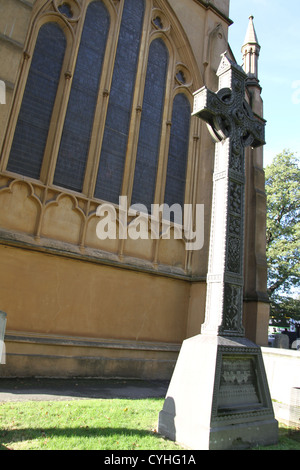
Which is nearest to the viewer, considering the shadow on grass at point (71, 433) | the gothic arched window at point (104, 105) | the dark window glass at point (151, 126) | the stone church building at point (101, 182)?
the shadow on grass at point (71, 433)


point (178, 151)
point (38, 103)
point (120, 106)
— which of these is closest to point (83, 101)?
point (120, 106)

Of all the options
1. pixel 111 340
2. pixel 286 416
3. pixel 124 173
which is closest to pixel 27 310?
pixel 111 340

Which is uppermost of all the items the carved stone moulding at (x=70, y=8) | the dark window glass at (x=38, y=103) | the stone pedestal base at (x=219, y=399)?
the carved stone moulding at (x=70, y=8)

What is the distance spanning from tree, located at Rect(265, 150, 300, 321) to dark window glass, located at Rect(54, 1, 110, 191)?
17.3 metres

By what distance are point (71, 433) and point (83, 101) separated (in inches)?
319

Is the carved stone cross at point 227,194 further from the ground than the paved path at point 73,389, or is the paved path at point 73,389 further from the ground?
the carved stone cross at point 227,194

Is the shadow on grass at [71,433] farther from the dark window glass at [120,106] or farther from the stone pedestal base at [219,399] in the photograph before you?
the dark window glass at [120,106]

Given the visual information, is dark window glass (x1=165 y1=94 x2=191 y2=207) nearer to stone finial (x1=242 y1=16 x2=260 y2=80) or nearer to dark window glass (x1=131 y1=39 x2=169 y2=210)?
dark window glass (x1=131 y1=39 x2=169 y2=210)

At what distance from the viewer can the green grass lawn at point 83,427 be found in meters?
3.46

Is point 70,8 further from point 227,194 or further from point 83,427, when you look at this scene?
point 83,427

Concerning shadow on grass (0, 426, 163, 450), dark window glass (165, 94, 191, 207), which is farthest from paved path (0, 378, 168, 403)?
dark window glass (165, 94, 191, 207)

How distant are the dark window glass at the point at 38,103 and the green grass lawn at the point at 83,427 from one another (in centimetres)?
538

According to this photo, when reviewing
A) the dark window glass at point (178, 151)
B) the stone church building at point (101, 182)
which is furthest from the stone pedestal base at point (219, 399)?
the dark window glass at point (178, 151)
